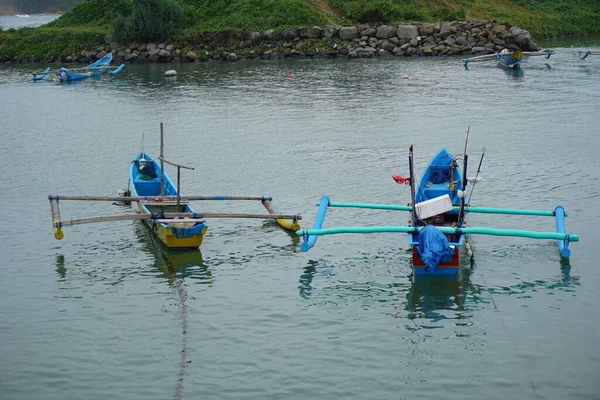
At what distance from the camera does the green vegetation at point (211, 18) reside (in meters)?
72.4

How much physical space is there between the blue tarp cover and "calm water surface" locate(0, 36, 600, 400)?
0.97 meters

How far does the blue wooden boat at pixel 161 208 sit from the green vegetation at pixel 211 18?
47.8m

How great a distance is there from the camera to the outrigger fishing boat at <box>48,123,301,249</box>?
68.8ft

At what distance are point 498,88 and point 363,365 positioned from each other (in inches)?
1438

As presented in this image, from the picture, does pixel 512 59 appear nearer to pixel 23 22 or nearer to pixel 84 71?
pixel 84 71

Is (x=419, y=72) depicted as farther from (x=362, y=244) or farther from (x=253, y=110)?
(x=362, y=244)

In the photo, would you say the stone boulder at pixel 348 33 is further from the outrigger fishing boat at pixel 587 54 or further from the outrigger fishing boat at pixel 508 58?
the outrigger fishing boat at pixel 587 54

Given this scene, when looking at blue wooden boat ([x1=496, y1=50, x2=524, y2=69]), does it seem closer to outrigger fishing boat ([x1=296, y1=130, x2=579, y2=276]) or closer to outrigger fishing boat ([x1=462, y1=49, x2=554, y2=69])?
outrigger fishing boat ([x1=462, y1=49, x2=554, y2=69])

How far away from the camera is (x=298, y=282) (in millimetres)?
19609

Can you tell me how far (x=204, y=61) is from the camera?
228 ft

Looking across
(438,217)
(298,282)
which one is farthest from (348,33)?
(298,282)

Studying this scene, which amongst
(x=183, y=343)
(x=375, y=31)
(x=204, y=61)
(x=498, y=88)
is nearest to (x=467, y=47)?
(x=375, y=31)

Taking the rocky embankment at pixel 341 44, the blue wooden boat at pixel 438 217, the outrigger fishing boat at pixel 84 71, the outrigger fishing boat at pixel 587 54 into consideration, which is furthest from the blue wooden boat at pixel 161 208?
the outrigger fishing boat at pixel 587 54

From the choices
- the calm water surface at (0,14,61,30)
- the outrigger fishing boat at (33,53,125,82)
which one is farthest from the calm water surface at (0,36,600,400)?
the calm water surface at (0,14,61,30)
